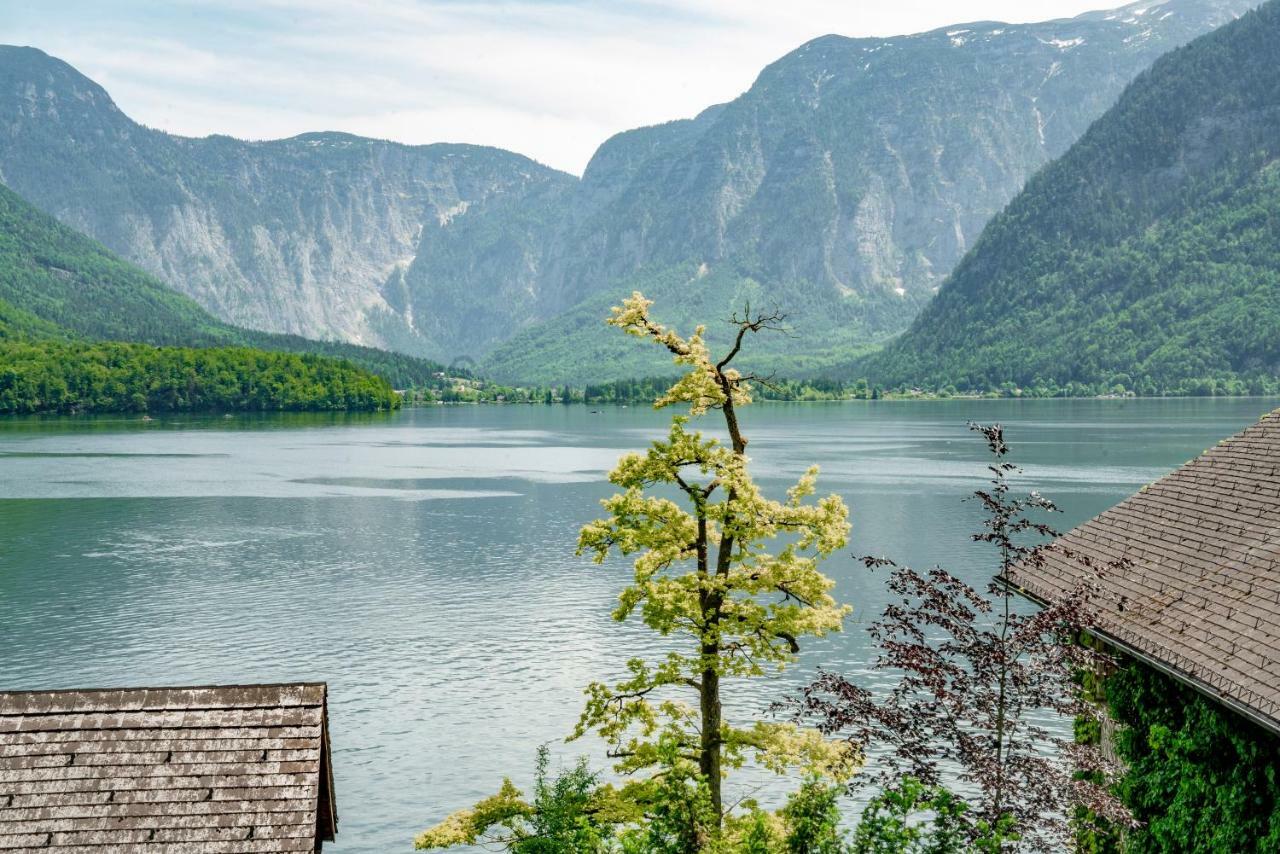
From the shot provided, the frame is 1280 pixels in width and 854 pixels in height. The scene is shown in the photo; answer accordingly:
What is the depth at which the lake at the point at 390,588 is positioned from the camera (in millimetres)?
49375

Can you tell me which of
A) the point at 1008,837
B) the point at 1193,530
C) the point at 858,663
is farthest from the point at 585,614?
the point at 1008,837

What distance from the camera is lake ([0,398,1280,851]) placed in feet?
162

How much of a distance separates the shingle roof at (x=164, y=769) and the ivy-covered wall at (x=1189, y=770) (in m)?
14.0

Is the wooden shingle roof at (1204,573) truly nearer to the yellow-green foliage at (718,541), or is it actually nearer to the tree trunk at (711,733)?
the yellow-green foliage at (718,541)

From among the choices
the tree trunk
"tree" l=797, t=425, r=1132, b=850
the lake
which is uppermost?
"tree" l=797, t=425, r=1132, b=850

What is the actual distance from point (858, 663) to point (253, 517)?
74.1 meters

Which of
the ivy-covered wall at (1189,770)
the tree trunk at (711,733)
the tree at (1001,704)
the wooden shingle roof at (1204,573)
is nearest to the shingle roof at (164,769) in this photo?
the tree at (1001,704)

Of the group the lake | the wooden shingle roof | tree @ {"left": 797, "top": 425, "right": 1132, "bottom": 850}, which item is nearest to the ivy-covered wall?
the wooden shingle roof

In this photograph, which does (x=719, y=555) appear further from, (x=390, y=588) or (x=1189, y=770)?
(x=390, y=588)

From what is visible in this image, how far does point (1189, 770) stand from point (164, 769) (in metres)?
16.4

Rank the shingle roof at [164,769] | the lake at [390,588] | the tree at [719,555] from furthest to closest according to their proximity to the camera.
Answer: the lake at [390,588] → the tree at [719,555] → the shingle roof at [164,769]

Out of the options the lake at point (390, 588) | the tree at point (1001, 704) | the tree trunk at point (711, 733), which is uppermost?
the tree at point (1001, 704)

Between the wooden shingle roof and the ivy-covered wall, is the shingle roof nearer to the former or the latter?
the wooden shingle roof

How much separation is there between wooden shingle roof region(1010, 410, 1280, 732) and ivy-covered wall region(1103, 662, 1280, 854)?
113 cm
